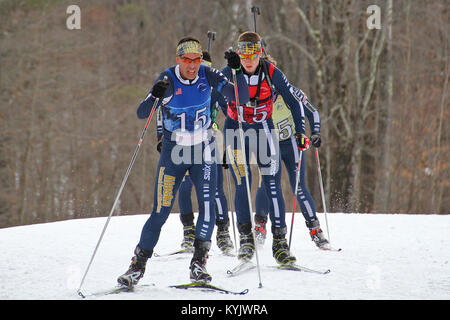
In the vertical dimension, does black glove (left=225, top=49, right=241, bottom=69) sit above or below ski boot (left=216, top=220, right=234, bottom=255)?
above

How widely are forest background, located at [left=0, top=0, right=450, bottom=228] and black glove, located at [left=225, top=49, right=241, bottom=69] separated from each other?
36.9 ft

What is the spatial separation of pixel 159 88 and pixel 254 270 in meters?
2.21

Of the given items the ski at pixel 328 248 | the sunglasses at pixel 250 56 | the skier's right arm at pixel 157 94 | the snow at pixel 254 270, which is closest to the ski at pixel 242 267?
the snow at pixel 254 270

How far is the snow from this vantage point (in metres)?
5.13

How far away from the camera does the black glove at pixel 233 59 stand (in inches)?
221

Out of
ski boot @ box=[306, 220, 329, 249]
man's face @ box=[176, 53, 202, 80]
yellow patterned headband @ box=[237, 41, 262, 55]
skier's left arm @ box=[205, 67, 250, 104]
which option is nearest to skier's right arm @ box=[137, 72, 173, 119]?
man's face @ box=[176, 53, 202, 80]

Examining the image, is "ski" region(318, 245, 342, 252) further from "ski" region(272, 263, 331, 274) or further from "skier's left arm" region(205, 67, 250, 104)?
"skier's left arm" region(205, 67, 250, 104)

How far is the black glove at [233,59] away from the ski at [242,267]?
6.59 ft

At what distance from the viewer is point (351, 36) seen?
17.8 m

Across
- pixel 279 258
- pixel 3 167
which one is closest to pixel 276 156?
pixel 279 258

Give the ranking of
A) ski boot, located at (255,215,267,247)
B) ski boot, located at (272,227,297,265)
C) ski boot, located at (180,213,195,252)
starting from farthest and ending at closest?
ski boot, located at (255,215,267,247)
ski boot, located at (180,213,195,252)
ski boot, located at (272,227,297,265)

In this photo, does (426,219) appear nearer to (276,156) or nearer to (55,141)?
(276,156)

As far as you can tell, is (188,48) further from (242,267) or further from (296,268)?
(296,268)

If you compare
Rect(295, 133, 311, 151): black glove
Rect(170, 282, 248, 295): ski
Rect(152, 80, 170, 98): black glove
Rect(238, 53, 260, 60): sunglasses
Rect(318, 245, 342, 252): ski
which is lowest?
A: Rect(318, 245, 342, 252): ski
